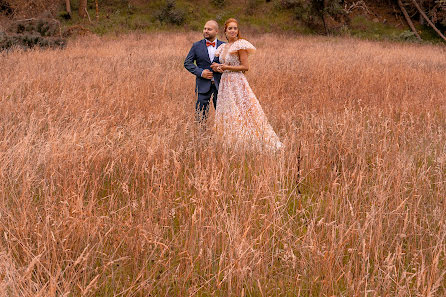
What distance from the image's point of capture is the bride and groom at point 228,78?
4.87m

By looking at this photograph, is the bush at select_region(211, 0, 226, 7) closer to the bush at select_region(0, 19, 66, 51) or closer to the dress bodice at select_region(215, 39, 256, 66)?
the bush at select_region(0, 19, 66, 51)

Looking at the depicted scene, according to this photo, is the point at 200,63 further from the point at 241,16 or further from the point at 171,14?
the point at 241,16

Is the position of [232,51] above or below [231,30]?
below

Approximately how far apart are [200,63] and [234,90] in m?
0.66

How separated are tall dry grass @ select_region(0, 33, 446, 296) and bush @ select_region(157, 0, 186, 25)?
59.4 feet

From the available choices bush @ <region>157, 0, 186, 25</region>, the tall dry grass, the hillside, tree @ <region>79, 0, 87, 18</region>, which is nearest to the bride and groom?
the tall dry grass

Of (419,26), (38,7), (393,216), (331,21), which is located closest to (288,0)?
(331,21)

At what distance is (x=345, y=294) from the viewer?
195cm

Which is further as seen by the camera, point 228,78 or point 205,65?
point 205,65

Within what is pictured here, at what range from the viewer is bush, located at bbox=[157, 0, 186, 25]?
1013 inches

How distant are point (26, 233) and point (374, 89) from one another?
7298 mm

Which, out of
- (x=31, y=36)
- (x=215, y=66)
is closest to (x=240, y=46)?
(x=215, y=66)

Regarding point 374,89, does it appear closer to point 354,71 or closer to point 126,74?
point 354,71

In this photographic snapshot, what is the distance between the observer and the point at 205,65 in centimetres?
523
